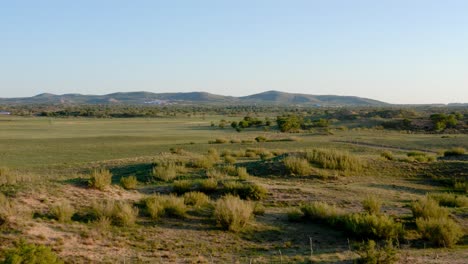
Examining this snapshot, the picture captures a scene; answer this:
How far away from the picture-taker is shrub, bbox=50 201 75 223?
516 inches

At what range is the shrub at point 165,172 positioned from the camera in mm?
22491

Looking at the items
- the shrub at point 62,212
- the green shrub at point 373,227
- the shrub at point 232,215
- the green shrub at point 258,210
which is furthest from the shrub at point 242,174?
the shrub at point 62,212

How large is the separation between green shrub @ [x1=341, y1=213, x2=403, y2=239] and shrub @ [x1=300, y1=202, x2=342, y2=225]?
0.88 metres

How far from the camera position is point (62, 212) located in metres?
13.2

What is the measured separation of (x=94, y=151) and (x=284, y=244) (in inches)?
1188

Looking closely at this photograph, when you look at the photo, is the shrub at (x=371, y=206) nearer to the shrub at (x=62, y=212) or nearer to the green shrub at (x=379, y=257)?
the green shrub at (x=379, y=257)

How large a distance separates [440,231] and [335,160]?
11971mm

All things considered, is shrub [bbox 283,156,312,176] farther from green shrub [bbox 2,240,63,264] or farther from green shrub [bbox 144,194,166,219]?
green shrub [bbox 2,240,63,264]

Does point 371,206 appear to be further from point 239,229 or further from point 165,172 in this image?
point 165,172

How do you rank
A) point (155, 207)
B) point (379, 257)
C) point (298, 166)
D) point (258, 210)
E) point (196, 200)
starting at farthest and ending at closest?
point (298, 166) → point (196, 200) → point (258, 210) → point (155, 207) → point (379, 257)

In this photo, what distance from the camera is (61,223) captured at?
12.9m

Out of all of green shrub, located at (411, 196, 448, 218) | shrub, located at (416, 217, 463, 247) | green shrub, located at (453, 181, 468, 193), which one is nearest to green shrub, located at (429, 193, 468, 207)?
green shrub, located at (411, 196, 448, 218)

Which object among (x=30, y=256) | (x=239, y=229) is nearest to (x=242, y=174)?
(x=239, y=229)

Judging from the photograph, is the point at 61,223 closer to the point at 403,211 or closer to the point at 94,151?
the point at 403,211
